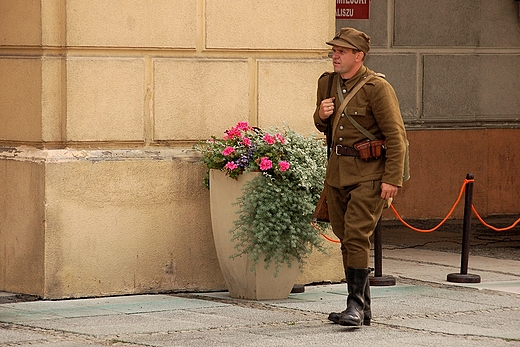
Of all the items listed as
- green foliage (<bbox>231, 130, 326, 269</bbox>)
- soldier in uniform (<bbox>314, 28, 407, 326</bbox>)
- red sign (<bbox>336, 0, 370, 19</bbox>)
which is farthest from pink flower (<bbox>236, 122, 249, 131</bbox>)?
red sign (<bbox>336, 0, 370, 19</bbox>)

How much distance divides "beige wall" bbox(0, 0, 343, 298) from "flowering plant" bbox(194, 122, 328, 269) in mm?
587

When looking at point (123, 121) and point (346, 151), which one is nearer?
point (346, 151)

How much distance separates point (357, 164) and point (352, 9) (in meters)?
6.71

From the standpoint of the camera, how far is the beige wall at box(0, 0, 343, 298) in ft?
31.5

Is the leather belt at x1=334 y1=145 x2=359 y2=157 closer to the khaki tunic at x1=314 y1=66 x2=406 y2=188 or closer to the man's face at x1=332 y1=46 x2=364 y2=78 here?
the khaki tunic at x1=314 y1=66 x2=406 y2=188

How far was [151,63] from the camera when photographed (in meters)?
9.92

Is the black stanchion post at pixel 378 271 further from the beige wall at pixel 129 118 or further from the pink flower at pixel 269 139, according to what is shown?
the pink flower at pixel 269 139

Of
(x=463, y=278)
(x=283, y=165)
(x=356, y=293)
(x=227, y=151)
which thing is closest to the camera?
(x=356, y=293)

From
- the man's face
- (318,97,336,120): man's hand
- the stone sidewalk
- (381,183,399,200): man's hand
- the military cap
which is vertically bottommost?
the stone sidewalk

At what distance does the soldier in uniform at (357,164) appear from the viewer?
334 inches

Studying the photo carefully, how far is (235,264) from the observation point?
31.9ft

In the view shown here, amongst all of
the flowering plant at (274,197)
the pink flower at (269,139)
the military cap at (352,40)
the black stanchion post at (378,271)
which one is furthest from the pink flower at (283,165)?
the black stanchion post at (378,271)

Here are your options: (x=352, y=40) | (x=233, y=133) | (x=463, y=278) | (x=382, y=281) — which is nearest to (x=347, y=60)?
(x=352, y=40)

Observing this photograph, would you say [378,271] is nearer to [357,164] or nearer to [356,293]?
[356,293]
